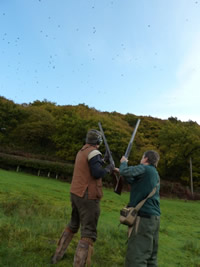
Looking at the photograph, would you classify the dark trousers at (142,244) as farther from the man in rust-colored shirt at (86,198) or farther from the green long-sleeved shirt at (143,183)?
the man in rust-colored shirt at (86,198)

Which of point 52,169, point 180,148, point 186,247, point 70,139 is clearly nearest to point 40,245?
point 186,247

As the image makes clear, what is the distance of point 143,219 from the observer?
3371 mm

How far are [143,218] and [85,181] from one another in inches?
36.8

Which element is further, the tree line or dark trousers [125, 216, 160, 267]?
the tree line

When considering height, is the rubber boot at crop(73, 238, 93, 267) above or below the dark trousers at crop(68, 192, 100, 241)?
below

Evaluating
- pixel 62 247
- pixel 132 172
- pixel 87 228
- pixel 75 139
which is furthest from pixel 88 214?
pixel 75 139

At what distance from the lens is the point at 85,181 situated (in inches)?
145

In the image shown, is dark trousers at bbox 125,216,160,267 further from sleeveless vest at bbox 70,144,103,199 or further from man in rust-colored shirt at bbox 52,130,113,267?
sleeveless vest at bbox 70,144,103,199

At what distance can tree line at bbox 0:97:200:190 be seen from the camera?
120 feet

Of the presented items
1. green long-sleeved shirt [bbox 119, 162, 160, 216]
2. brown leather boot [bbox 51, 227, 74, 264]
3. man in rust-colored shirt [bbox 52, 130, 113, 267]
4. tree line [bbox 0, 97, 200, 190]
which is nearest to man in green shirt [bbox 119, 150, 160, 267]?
green long-sleeved shirt [bbox 119, 162, 160, 216]

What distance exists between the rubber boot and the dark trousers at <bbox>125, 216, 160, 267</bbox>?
0.55m

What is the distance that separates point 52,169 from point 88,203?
28.0m

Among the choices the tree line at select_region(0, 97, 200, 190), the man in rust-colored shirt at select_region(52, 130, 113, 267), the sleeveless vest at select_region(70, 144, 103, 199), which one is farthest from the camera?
the tree line at select_region(0, 97, 200, 190)

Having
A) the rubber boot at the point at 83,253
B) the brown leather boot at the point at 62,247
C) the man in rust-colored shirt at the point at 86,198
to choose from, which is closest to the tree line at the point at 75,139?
the brown leather boot at the point at 62,247
